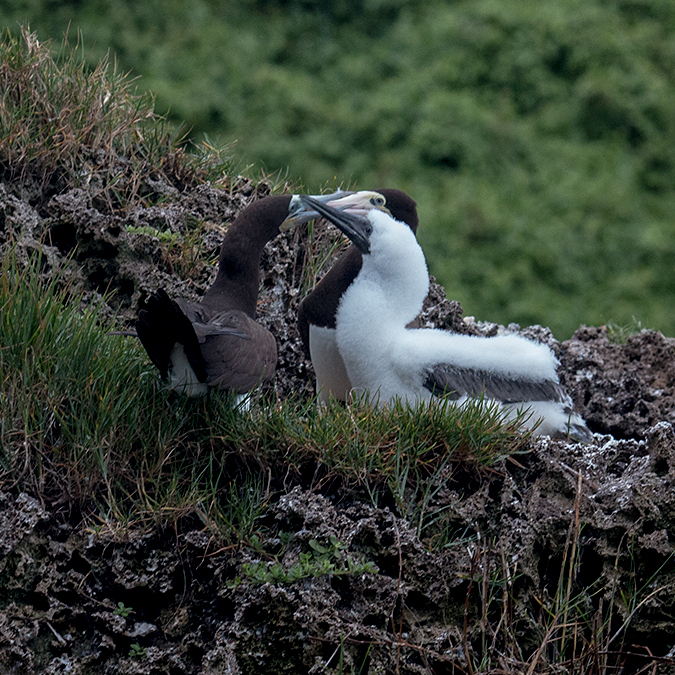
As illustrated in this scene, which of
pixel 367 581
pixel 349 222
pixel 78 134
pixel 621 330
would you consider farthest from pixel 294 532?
pixel 621 330

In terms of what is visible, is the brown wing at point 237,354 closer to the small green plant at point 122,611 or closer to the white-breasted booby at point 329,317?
the white-breasted booby at point 329,317

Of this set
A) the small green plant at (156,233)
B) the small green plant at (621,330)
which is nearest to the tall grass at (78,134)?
the small green plant at (156,233)

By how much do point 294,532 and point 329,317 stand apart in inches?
35.3

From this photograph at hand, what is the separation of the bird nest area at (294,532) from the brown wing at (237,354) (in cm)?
10

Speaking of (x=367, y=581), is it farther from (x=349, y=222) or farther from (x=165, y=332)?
(x=349, y=222)

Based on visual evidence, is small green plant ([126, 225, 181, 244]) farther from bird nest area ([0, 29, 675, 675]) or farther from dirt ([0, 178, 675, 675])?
dirt ([0, 178, 675, 675])

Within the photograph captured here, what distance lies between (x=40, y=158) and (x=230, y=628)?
226 cm

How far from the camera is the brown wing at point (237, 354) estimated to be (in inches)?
108

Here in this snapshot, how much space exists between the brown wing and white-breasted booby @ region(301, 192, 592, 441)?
0.31 meters

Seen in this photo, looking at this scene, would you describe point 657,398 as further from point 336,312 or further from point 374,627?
point 374,627

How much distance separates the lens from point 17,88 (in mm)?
3859

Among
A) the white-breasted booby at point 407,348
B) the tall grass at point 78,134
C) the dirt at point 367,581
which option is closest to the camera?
the dirt at point 367,581

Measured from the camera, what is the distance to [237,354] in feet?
9.16

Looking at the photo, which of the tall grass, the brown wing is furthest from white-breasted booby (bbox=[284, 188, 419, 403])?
the tall grass
